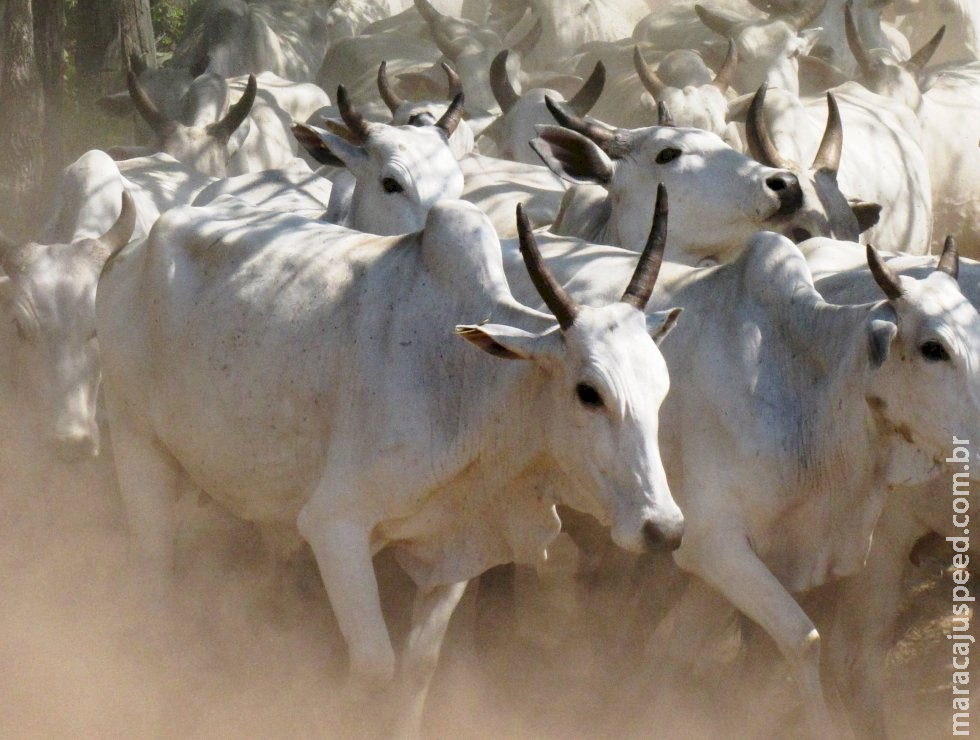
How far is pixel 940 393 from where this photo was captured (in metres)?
4.92

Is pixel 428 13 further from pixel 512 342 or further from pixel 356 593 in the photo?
pixel 512 342

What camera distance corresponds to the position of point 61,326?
6379 mm

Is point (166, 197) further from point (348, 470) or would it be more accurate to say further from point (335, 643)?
point (348, 470)

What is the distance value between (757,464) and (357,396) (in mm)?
1208

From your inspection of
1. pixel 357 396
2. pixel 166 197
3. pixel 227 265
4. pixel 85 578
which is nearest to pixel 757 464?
pixel 357 396

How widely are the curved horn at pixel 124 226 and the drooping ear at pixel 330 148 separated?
0.88 meters

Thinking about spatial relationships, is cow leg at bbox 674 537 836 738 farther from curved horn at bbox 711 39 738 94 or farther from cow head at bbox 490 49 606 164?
cow head at bbox 490 49 606 164

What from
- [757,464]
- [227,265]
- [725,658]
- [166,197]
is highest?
[227,265]

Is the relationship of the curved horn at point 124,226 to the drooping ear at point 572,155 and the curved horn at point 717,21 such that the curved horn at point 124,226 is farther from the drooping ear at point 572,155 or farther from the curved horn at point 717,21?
the curved horn at point 717,21

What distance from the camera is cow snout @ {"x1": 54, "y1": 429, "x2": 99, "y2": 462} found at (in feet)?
20.3

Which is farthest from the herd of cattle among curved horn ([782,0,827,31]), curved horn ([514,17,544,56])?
curved horn ([514,17,544,56])

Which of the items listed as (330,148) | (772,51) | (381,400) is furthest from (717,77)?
(381,400)

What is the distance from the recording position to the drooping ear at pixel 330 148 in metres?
6.78

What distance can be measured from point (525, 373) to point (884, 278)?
1119 mm
